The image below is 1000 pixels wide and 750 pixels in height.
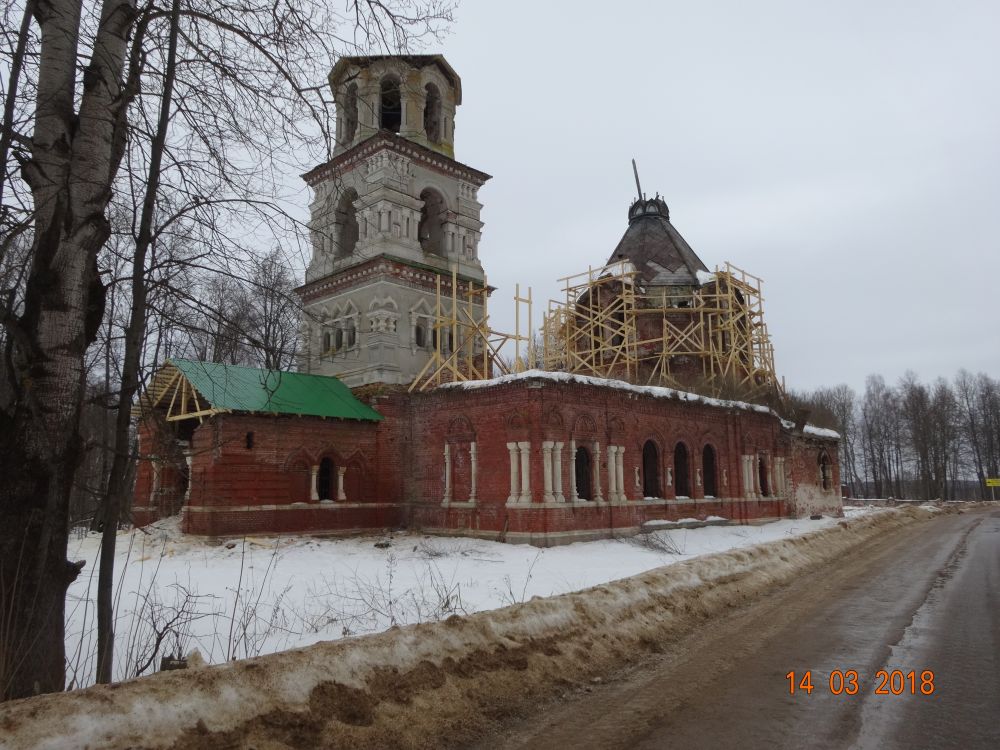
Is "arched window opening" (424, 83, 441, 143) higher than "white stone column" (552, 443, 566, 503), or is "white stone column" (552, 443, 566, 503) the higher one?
"arched window opening" (424, 83, 441, 143)

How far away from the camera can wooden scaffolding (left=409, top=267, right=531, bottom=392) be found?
23531 millimetres

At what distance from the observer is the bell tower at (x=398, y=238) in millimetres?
25391

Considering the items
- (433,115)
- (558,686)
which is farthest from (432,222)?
(558,686)

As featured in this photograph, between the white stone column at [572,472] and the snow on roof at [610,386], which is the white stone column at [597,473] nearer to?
the white stone column at [572,472]

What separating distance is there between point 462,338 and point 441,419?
681 cm

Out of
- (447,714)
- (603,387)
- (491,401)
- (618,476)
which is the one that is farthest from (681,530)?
(447,714)

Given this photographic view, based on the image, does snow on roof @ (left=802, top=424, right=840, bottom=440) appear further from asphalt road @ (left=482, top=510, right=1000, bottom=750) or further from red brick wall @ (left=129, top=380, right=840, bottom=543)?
asphalt road @ (left=482, top=510, right=1000, bottom=750)

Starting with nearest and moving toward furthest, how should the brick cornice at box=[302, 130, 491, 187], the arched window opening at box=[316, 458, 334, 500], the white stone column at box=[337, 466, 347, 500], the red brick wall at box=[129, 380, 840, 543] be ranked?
the red brick wall at box=[129, 380, 840, 543]
the white stone column at box=[337, 466, 347, 500]
the arched window opening at box=[316, 458, 334, 500]
the brick cornice at box=[302, 130, 491, 187]

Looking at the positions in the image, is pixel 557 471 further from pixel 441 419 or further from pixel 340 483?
pixel 340 483

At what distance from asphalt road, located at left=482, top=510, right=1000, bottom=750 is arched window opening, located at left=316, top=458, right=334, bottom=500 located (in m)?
14.6

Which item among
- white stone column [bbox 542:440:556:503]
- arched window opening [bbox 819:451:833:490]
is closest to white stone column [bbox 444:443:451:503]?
white stone column [bbox 542:440:556:503]
